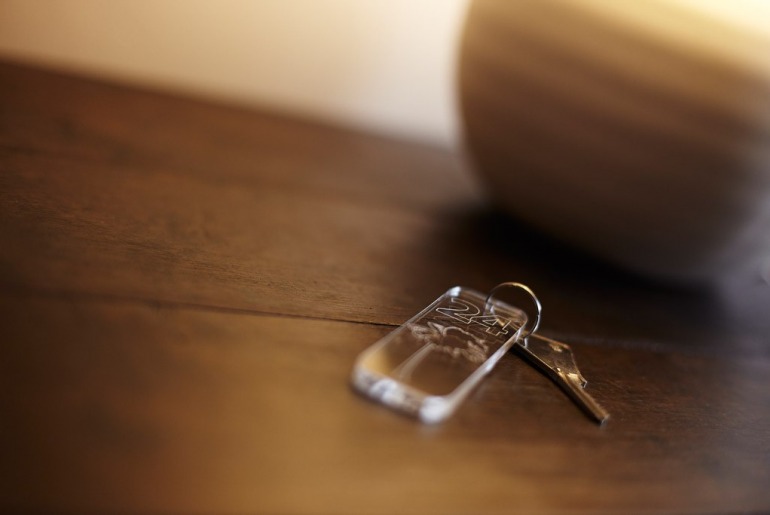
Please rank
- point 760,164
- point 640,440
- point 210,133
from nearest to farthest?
1. point 640,440
2. point 760,164
3. point 210,133

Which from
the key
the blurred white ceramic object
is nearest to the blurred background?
the blurred white ceramic object

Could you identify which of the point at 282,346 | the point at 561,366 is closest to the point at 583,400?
the point at 561,366

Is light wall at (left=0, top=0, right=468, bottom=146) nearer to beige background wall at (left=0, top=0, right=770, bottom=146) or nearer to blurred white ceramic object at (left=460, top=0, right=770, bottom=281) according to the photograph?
beige background wall at (left=0, top=0, right=770, bottom=146)

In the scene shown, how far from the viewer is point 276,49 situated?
2.69 ft

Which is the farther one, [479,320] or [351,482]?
[479,320]

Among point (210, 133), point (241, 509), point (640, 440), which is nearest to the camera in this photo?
point (241, 509)

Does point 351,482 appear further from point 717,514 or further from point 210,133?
point 210,133

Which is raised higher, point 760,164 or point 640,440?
point 760,164

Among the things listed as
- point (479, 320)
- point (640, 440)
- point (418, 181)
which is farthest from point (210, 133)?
point (640, 440)

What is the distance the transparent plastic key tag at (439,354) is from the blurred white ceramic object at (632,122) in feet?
0.48

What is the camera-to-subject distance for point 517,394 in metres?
0.40

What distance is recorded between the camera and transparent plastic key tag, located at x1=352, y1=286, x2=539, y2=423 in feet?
1.14

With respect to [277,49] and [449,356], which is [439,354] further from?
[277,49]

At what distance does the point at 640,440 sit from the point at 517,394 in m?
0.07
